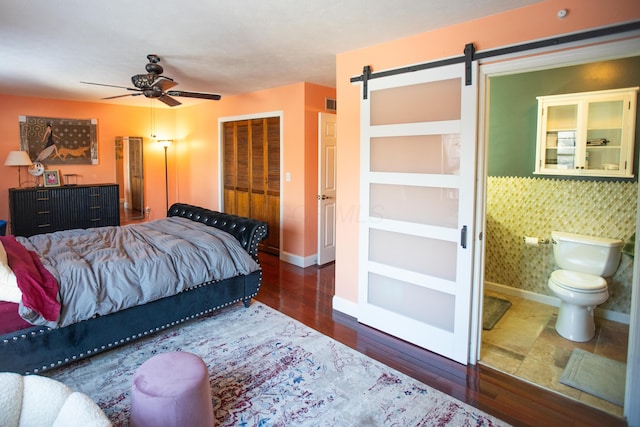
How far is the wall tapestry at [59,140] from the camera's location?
610cm

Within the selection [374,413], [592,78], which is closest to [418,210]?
[374,413]

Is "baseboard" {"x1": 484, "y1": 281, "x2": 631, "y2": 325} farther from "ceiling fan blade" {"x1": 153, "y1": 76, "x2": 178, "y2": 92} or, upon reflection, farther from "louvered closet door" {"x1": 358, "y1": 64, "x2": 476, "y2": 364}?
"ceiling fan blade" {"x1": 153, "y1": 76, "x2": 178, "y2": 92}

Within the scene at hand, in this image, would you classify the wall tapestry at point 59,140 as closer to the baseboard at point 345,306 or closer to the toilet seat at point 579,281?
Answer: the baseboard at point 345,306

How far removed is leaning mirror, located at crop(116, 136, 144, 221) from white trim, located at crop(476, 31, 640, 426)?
20.6 ft

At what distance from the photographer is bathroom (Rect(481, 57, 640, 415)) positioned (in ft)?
10.5

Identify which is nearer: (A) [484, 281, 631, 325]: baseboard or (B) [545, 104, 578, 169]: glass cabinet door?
(A) [484, 281, 631, 325]: baseboard

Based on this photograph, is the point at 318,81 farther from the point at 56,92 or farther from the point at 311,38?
the point at 56,92

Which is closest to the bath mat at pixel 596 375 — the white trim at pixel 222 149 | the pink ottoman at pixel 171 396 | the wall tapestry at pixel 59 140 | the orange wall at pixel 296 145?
the pink ottoman at pixel 171 396

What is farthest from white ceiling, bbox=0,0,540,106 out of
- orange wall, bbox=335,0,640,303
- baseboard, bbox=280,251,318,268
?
baseboard, bbox=280,251,318,268

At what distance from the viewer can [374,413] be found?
234 centimetres

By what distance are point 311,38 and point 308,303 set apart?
8.29 ft

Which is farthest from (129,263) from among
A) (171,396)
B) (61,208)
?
(61,208)

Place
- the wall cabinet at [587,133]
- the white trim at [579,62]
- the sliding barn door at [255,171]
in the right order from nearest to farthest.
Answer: the white trim at [579,62] → the wall cabinet at [587,133] → the sliding barn door at [255,171]

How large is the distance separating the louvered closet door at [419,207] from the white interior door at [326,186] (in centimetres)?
180
